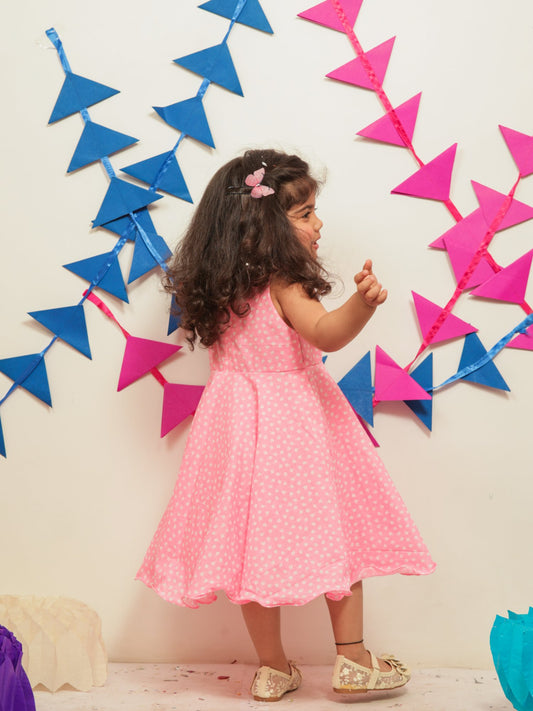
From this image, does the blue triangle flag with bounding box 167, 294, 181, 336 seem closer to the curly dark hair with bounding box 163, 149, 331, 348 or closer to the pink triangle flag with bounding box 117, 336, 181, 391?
the pink triangle flag with bounding box 117, 336, 181, 391

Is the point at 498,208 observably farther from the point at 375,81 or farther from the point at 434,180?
the point at 375,81

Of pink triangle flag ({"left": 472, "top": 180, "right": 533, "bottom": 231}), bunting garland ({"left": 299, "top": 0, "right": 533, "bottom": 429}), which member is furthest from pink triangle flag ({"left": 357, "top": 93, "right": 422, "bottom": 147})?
pink triangle flag ({"left": 472, "top": 180, "right": 533, "bottom": 231})

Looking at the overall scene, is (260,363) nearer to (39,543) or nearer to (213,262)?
(213,262)

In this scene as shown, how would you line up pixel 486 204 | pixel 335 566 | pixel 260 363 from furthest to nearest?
1. pixel 486 204
2. pixel 260 363
3. pixel 335 566

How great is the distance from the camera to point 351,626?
48.9 inches

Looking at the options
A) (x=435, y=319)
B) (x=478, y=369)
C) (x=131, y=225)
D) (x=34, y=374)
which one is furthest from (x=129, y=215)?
(x=478, y=369)

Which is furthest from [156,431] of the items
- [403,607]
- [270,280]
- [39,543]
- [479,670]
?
[479,670]

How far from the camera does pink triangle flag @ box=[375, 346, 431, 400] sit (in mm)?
1405

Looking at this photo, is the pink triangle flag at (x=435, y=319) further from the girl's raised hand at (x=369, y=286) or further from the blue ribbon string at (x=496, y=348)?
the girl's raised hand at (x=369, y=286)

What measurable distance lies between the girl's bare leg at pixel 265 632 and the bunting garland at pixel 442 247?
0.40 meters

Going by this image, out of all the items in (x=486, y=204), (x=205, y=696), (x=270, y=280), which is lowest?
(x=205, y=696)

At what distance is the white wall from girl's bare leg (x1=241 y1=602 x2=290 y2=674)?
0.19 metres

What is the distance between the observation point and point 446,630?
4.68 ft

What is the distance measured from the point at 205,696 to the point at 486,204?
1.01 m
